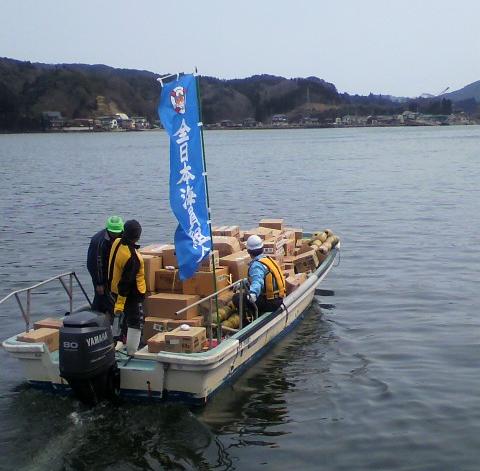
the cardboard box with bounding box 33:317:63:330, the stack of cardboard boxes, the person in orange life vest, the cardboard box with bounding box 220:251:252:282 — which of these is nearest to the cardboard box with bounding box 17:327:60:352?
the cardboard box with bounding box 33:317:63:330

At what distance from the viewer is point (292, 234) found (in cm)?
1472

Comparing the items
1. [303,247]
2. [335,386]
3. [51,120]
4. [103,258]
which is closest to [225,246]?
[103,258]

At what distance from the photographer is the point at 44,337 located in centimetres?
934

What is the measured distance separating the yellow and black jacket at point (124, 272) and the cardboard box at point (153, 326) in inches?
31.3

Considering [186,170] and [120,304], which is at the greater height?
[186,170]

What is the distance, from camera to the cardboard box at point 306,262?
14016mm

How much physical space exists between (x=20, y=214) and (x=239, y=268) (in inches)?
826

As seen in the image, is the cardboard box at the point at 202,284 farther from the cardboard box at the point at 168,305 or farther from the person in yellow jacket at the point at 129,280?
the person in yellow jacket at the point at 129,280

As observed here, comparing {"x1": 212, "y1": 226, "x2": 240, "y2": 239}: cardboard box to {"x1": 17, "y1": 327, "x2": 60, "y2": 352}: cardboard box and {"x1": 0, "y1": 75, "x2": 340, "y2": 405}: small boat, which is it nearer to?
{"x1": 0, "y1": 75, "x2": 340, "y2": 405}: small boat

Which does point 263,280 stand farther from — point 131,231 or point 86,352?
point 86,352

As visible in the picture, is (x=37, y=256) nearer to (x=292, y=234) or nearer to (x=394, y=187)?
(x=292, y=234)

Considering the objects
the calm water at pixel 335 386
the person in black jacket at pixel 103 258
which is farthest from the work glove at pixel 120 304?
the calm water at pixel 335 386

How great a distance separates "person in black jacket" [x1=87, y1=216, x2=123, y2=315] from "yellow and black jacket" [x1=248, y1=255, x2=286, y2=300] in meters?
1.99

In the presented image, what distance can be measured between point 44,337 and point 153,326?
1460mm
